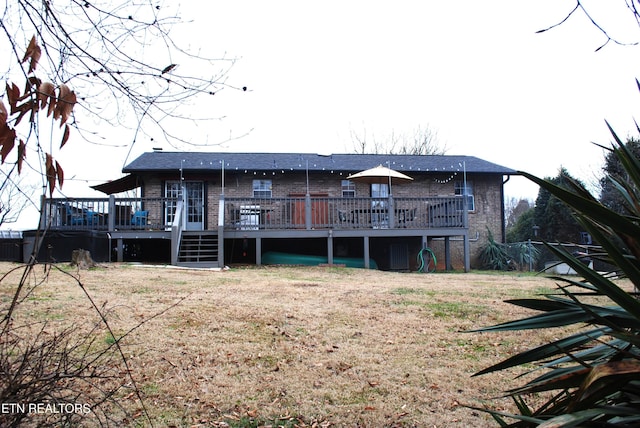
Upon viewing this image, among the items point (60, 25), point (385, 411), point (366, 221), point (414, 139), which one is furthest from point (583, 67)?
point (414, 139)

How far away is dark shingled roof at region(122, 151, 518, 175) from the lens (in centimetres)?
1720

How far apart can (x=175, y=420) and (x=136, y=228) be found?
11.6 m

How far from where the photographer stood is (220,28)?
10.3 ft

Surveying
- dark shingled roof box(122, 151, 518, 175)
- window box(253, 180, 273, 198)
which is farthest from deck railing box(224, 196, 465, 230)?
dark shingled roof box(122, 151, 518, 175)

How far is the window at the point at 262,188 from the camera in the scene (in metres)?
17.9

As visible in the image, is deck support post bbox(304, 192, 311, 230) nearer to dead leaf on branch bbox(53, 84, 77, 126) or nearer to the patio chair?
the patio chair

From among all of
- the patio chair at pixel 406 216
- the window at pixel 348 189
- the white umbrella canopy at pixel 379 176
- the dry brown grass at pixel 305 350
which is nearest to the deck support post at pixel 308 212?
the white umbrella canopy at pixel 379 176

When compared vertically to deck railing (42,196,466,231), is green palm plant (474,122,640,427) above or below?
below

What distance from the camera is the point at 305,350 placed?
481 centimetres

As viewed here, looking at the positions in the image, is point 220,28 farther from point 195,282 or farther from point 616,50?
point 195,282

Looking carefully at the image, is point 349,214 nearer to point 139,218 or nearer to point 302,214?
point 302,214

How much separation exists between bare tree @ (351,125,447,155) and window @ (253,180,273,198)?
752 inches

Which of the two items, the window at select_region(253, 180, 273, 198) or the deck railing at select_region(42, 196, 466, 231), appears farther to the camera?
the window at select_region(253, 180, 273, 198)

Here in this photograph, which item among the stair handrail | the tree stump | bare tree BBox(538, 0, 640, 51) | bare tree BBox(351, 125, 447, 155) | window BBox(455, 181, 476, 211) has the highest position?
bare tree BBox(351, 125, 447, 155)
